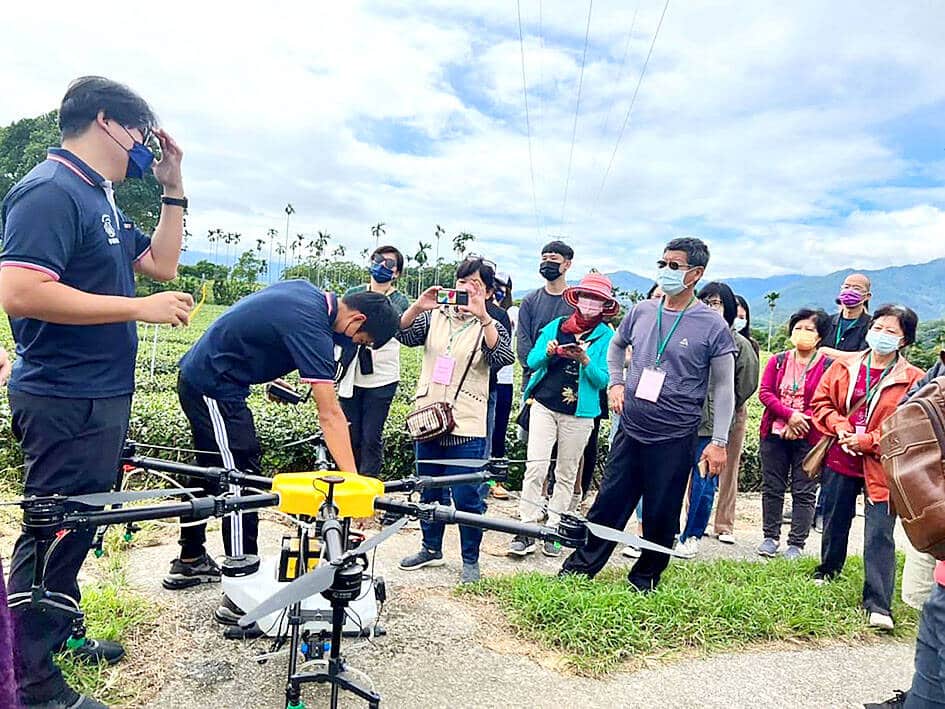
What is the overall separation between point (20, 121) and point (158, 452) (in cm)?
3696

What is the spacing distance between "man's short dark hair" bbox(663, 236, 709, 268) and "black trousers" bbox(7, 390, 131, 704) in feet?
9.89

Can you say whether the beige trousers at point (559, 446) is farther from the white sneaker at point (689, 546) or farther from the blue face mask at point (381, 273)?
the blue face mask at point (381, 273)

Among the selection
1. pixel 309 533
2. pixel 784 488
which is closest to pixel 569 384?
pixel 784 488

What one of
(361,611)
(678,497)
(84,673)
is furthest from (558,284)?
(84,673)

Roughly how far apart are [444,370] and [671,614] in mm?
1915

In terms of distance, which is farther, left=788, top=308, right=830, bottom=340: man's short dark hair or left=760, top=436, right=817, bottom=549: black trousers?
left=788, top=308, right=830, bottom=340: man's short dark hair

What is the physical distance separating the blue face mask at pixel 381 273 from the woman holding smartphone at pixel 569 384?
120 cm

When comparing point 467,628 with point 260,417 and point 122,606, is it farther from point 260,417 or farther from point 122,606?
point 260,417

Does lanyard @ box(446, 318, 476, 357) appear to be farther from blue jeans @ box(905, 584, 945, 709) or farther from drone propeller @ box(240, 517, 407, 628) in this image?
blue jeans @ box(905, 584, 945, 709)

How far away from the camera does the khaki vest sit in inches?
169

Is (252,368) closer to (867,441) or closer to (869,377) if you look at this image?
(867,441)

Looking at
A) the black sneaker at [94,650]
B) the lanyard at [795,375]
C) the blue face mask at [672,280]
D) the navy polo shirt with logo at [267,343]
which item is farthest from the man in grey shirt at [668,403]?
the black sneaker at [94,650]

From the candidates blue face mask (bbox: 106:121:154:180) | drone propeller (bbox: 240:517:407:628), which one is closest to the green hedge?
blue face mask (bbox: 106:121:154:180)

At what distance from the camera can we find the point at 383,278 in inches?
197
